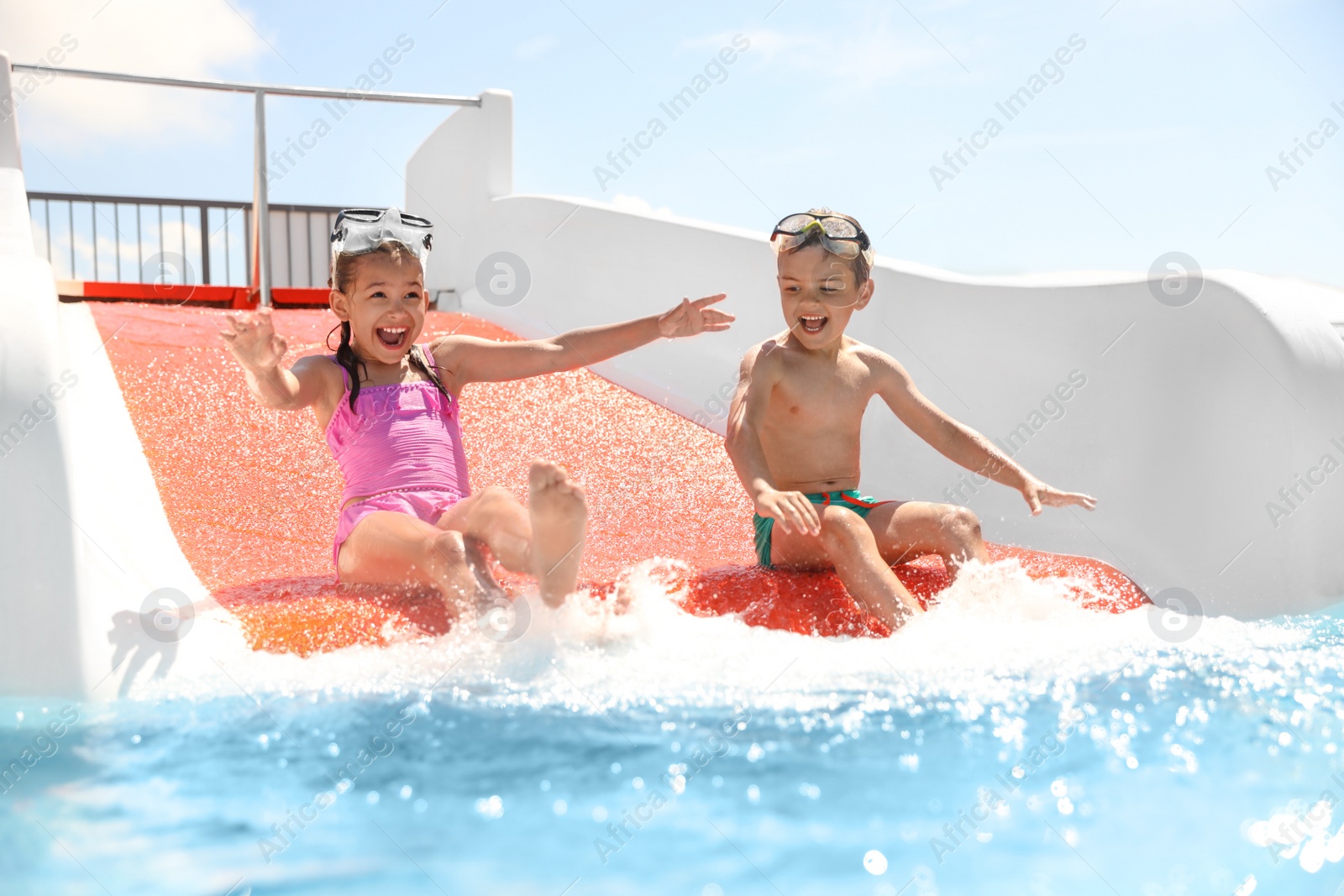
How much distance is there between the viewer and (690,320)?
9.45ft

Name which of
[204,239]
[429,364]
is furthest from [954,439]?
[204,239]

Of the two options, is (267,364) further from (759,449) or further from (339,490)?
(339,490)

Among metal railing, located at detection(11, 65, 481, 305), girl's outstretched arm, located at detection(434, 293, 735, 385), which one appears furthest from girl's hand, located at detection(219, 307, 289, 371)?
metal railing, located at detection(11, 65, 481, 305)

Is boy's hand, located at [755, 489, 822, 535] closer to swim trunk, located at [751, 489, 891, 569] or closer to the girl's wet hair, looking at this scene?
swim trunk, located at [751, 489, 891, 569]

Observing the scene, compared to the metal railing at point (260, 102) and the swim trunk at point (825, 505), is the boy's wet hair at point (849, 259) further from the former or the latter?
the metal railing at point (260, 102)

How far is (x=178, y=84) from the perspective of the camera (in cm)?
610

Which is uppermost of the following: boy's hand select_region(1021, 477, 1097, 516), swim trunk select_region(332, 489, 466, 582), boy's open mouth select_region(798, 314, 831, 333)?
boy's open mouth select_region(798, 314, 831, 333)

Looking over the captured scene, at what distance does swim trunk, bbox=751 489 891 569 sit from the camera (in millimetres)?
2967

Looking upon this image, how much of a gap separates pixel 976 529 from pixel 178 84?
5307mm

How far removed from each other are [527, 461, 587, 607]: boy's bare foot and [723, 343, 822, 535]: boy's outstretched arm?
442 mm

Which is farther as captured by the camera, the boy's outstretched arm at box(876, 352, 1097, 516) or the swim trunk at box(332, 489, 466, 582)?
the boy's outstretched arm at box(876, 352, 1097, 516)

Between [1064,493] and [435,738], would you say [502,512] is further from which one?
[1064,493]

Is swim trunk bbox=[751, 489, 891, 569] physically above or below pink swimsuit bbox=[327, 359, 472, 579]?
below

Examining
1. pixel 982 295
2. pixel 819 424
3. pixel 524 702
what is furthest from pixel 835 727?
pixel 982 295
